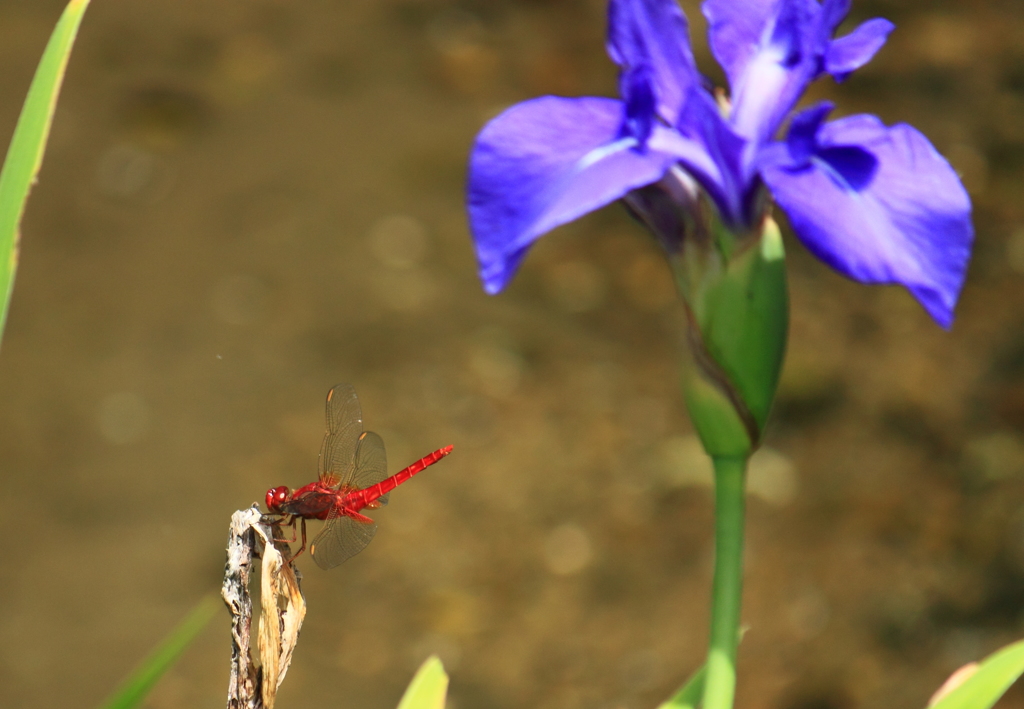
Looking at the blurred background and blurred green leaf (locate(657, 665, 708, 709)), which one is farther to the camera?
the blurred background

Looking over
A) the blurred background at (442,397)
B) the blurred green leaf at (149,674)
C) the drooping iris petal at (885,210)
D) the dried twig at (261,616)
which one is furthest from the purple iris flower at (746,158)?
the blurred background at (442,397)

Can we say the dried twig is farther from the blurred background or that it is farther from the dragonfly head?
the blurred background

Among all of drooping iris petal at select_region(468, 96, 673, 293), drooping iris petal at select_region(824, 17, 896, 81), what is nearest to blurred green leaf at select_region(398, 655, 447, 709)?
drooping iris petal at select_region(468, 96, 673, 293)

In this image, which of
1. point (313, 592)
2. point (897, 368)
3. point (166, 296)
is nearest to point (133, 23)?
point (166, 296)

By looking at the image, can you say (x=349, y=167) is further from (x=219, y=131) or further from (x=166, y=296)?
(x=166, y=296)

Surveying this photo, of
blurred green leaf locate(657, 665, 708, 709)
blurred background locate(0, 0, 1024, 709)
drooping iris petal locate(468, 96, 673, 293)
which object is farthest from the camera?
blurred background locate(0, 0, 1024, 709)

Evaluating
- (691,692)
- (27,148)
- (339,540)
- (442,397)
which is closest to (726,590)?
(691,692)
